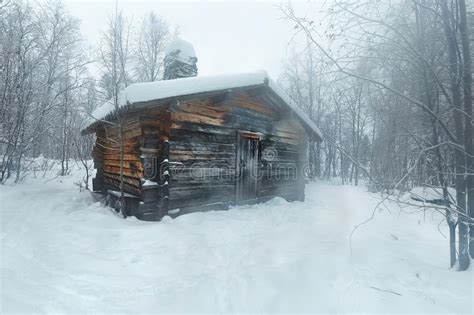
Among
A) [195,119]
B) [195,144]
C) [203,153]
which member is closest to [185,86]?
[195,119]

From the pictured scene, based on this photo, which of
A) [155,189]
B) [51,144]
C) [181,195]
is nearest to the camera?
[155,189]

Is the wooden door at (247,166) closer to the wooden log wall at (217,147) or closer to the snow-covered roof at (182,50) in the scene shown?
the wooden log wall at (217,147)

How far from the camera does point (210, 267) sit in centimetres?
369

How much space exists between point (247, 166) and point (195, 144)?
2089 millimetres

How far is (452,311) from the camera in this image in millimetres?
2773

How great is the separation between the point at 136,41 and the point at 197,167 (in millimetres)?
20229

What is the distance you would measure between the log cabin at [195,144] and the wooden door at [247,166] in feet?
0.10

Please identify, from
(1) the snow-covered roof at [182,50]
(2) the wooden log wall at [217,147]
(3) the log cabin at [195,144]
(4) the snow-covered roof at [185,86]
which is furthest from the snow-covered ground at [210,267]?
(1) the snow-covered roof at [182,50]

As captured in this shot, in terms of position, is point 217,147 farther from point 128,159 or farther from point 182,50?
point 182,50

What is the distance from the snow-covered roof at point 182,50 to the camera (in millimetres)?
8234

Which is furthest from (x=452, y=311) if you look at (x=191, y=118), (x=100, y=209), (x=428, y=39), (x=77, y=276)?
(x=100, y=209)

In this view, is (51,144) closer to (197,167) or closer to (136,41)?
(136,41)

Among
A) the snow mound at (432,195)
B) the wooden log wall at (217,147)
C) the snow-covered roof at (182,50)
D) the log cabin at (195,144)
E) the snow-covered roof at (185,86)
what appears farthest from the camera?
the snow-covered roof at (182,50)

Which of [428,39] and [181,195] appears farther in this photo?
[181,195]
